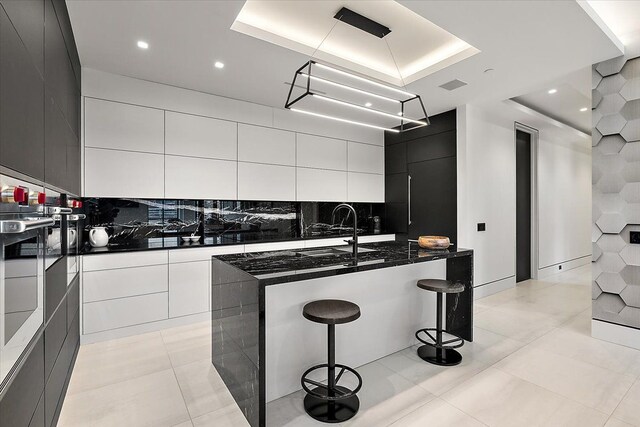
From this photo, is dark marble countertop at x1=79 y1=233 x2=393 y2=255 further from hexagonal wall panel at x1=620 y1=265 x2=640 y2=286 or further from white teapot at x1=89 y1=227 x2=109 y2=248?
hexagonal wall panel at x1=620 y1=265 x2=640 y2=286

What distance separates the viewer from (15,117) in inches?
46.2

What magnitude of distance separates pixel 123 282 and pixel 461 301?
3.47m

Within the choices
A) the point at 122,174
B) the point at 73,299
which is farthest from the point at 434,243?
the point at 122,174

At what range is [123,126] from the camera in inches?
135

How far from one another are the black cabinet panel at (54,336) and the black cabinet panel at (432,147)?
4673mm

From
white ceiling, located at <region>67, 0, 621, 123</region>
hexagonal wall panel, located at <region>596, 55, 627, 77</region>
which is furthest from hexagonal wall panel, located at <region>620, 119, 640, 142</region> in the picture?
white ceiling, located at <region>67, 0, 621, 123</region>

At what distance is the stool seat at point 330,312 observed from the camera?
1933 millimetres

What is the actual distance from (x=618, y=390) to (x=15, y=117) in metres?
3.89

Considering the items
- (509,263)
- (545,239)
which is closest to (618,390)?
(509,263)

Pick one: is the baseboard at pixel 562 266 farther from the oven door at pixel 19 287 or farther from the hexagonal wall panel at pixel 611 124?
the oven door at pixel 19 287

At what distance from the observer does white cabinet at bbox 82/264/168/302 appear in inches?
122

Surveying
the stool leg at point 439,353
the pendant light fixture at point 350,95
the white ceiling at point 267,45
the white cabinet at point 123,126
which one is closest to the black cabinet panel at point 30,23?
the white ceiling at point 267,45

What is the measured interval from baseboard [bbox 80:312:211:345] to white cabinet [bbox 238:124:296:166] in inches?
81.3

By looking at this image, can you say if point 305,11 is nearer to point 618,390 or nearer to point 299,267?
point 299,267
